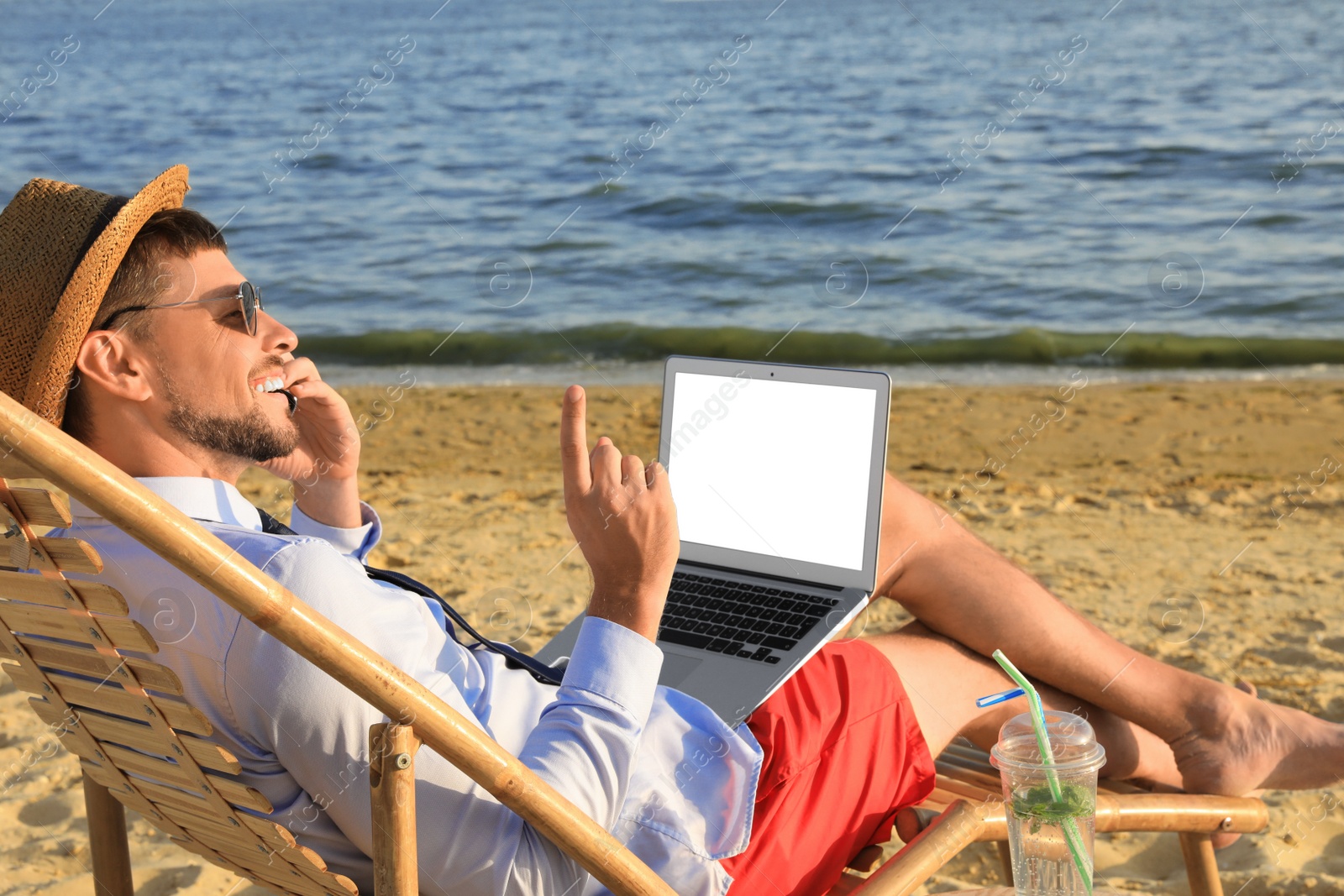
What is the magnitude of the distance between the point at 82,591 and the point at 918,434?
532 cm

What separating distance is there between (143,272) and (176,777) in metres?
0.68

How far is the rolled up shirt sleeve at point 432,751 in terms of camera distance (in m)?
1.28

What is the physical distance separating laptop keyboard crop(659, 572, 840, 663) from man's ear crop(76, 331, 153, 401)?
96 cm

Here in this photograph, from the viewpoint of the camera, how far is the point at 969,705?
2061mm

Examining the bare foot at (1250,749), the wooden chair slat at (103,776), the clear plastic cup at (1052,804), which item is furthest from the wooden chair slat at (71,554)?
the bare foot at (1250,749)

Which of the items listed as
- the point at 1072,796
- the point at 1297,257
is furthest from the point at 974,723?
the point at 1297,257

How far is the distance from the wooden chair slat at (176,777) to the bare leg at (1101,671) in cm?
121

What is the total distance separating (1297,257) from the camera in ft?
31.2

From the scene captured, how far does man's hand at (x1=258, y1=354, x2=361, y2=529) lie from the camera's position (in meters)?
2.03

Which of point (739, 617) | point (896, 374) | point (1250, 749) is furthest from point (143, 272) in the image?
point (896, 374)

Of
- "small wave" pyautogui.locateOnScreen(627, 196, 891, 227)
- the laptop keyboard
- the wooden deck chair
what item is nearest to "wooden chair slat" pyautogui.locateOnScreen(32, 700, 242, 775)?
the wooden deck chair

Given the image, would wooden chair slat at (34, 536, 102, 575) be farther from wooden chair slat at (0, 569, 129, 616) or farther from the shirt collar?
→ the shirt collar

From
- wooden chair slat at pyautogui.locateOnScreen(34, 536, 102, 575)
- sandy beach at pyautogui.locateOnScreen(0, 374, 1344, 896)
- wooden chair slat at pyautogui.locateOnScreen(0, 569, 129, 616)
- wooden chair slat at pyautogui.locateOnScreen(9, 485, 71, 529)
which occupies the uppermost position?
wooden chair slat at pyautogui.locateOnScreen(9, 485, 71, 529)

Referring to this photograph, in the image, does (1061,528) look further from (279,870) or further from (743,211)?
(743,211)
